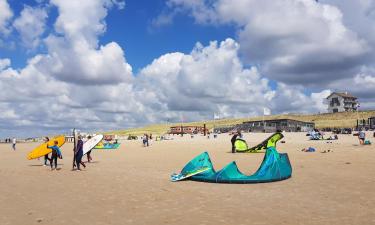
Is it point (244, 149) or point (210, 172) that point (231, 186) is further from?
point (244, 149)

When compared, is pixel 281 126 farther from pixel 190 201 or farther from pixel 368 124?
pixel 190 201

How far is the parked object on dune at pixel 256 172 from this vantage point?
44.3 ft

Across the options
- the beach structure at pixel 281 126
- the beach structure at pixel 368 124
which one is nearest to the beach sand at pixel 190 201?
the beach structure at pixel 368 124

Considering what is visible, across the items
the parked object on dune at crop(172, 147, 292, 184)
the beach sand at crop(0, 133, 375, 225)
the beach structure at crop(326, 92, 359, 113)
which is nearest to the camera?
the beach sand at crop(0, 133, 375, 225)

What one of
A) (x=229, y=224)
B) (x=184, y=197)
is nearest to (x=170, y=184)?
(x=184, y=197)

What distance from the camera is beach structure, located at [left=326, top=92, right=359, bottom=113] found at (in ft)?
356

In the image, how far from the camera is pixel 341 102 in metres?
109

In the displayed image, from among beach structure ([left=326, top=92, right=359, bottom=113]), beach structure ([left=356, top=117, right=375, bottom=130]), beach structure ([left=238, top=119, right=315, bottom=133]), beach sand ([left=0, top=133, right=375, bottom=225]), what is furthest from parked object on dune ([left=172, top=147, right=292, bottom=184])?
beach structure ([left=326, top=92, right=359, bottom=113])

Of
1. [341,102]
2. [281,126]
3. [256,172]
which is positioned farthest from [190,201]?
[341,102]

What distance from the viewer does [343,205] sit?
9430 mm

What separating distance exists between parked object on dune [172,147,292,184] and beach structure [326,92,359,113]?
102 m

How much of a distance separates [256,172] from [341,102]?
10330 centimetres

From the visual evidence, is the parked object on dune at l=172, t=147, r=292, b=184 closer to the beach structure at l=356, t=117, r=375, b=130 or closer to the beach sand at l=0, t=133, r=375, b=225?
the beach sand at l=0, t=133, r=375, b=225

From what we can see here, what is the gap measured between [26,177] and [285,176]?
1116 centimetres
